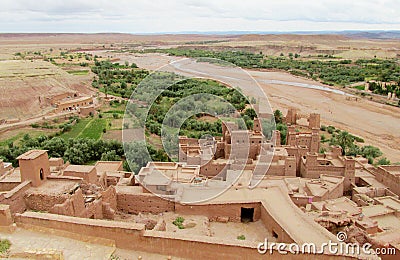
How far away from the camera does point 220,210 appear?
11188 millimetres

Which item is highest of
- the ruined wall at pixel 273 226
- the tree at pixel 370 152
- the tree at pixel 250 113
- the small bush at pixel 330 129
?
the ruined wall at pixel 273 226

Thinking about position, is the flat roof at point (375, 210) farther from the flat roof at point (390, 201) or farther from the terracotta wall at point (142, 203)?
the terracotta wall at point (142, 203)

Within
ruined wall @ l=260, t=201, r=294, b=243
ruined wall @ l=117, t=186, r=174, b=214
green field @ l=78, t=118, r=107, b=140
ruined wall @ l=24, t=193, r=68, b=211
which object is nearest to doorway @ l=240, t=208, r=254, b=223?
ruined wall @ l=260, t=201, r=294, b=243

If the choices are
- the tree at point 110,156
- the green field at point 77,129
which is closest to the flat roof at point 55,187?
the tree at point 110,156

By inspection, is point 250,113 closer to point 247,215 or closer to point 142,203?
point 247,215

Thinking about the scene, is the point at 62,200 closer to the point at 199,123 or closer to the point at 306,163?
the point at 306,163

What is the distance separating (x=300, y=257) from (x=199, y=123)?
21687mm

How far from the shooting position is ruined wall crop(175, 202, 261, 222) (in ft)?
36.5

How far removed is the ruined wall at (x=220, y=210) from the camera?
11117mm

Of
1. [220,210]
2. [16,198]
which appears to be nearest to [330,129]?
[220,210]

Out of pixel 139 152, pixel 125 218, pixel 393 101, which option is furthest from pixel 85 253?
pixel 393 101

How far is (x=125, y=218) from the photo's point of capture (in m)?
11.2

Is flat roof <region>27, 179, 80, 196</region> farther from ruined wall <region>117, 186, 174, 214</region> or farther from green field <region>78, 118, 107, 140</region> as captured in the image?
green field <region>78, 118, 107, 140</region>

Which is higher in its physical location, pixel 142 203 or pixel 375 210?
pixel 142 203
